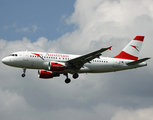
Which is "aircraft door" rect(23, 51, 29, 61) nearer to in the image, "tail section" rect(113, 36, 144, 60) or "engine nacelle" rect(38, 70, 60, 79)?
"engine nacelle" rect(38, 70, 60, 79)

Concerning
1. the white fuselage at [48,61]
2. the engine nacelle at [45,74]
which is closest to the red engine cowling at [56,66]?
the white fuselage at [48,61]

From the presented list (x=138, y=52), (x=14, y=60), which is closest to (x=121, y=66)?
(x=138, y=52)

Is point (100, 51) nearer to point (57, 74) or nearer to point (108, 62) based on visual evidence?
point (108, 62)

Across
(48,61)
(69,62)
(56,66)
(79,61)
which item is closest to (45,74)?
(48,61)

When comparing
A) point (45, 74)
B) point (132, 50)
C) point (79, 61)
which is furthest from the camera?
point (132, 50)

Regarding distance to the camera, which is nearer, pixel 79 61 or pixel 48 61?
pixel 48 61

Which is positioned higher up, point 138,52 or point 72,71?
point 138,52

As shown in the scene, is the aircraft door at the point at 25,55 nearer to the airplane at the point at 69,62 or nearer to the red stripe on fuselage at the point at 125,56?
the airplane at the point at 69,62

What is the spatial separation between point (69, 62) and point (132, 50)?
52.9 feet

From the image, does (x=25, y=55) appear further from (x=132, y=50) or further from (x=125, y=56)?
(x=132, y=50)

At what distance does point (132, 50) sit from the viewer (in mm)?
63812

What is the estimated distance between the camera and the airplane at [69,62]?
52875 mm

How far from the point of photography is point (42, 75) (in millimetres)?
59688

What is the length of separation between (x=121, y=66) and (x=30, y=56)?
58.9ft
